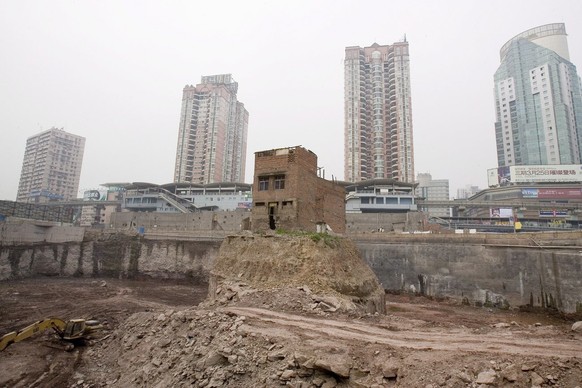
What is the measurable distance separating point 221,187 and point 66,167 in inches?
4021

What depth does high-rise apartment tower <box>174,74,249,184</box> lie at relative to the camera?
10738 centimetres

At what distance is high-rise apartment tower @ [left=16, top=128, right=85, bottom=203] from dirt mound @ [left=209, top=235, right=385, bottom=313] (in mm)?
146325

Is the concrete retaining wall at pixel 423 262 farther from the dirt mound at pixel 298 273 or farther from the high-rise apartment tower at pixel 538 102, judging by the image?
the high-rise apartment tower at pixel 538 102

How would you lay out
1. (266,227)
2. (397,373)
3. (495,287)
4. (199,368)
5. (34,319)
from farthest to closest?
(495,287)
(266,227)
(34,319)
(199,368)
(397,373)

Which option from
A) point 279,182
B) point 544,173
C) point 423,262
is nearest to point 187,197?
Result: point 279,182

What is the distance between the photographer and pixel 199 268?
47.4 metres

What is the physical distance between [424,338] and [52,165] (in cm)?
17028

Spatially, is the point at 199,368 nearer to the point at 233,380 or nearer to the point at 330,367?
the point at 233,380

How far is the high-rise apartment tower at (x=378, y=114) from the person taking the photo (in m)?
89.9

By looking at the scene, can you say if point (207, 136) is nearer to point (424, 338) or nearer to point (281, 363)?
point (281, 363)

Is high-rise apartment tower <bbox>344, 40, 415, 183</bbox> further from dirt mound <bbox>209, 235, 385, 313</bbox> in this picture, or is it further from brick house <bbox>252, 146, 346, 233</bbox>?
dirt mound <bbox>209, 235, 385, 313</bbox>

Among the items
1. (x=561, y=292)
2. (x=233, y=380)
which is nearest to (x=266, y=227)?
(x=233, y=380)

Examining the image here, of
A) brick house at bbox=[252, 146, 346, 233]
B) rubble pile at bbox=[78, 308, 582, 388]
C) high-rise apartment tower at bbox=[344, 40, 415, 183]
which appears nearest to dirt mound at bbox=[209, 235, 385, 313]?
rubble pile at bbox=[78, 308, 582, 388]

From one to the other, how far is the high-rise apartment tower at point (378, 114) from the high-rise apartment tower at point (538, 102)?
50413mm
